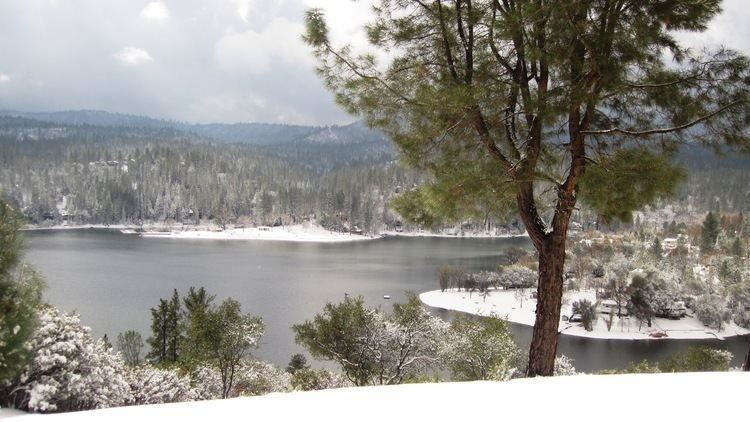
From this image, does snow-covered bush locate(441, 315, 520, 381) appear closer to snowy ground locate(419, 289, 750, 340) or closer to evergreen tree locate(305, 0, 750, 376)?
evergreen tree locate(305, 0, 750, 376)

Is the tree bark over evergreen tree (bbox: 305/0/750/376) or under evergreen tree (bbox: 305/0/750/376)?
under

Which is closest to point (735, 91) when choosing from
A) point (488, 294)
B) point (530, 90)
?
point (530, 90)

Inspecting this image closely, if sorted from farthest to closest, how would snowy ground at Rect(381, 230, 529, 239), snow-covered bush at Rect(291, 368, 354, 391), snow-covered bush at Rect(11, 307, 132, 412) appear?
1. snowy ground at Rect(381, 230, 529, 239)
2. snow-covered bush at Rect(291, 368, 354, 391)
3. snow-covered bush at Rect(11, 307, 132, 412)

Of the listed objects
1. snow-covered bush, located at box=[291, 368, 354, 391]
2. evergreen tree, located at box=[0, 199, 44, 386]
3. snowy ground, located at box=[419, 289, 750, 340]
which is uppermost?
evergreen tree, located at box=[0, 199, 44, 386]

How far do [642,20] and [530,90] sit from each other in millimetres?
1188

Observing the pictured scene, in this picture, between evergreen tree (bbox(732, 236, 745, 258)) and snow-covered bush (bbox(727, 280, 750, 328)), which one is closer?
snow-covered bush (bbox(727, 280, 750, 328))

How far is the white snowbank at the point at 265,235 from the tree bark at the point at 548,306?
266 feet

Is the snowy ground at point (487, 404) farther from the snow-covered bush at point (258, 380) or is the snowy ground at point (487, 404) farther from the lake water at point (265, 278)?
the snow-covered bush at point (258, 380)

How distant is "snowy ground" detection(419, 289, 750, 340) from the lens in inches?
1332

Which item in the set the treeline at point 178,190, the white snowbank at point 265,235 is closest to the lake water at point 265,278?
the white snowbank at point 265,235

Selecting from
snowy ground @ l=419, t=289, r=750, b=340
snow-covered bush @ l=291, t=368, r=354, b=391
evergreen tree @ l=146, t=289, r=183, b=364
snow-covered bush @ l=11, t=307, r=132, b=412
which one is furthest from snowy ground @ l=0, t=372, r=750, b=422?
snowy ground @ l=419, t=289, r=750, b=340

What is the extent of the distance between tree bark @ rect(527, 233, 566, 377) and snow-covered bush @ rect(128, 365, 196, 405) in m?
6.55

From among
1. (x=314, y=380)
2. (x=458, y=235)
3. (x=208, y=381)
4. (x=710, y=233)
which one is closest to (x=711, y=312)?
(x=314, y=380)

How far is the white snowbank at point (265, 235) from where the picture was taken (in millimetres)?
87688
